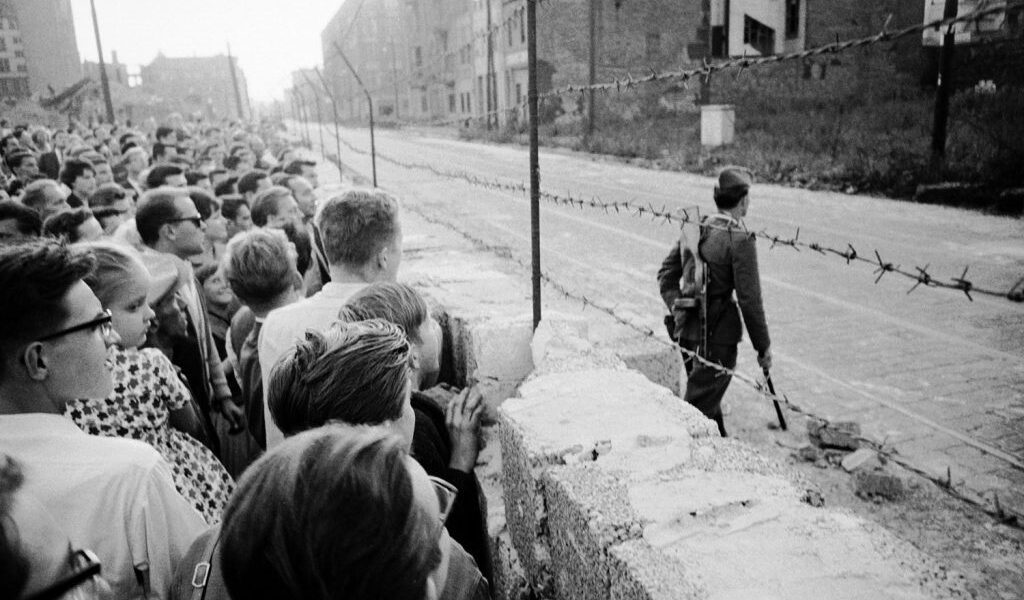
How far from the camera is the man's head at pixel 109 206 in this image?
4.93 meters

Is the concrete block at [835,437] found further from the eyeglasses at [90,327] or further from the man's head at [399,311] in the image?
the eyeglasses at [90,327]

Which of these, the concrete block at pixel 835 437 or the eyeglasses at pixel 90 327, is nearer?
the eyeglasses at pixel 90 327

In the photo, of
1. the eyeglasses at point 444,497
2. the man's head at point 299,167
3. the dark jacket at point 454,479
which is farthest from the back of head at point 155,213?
the man's head at point 299,167

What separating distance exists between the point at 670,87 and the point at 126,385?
3192 cm

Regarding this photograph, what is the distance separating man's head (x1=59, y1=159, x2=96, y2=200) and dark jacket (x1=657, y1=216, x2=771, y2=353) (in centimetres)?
613

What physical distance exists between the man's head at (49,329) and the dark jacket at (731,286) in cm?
292

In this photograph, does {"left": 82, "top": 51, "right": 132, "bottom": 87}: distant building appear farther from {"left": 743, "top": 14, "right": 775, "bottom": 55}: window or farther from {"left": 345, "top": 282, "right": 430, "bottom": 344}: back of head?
{"left": 345, "top": 282, "right": 430, "bottom": 344}: back of head

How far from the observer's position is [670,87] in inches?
1228

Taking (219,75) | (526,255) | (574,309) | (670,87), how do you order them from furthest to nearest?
(219,75), (670,87), (526,255), (574,309)

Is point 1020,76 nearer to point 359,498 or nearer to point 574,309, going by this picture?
point 574,309

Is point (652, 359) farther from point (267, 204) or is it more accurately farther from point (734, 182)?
point (267, 204)

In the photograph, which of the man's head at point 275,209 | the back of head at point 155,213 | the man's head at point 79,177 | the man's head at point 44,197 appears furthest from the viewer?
the man's head at point 79,177

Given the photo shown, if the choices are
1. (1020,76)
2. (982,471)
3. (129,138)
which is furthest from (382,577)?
(1020,76)

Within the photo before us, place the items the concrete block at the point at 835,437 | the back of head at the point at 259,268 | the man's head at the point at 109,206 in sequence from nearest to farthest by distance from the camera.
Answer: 1. the back of head at the point at 259,268
2. the concrete block at the point at 835,437
3. the man's head at the point at 109,206
